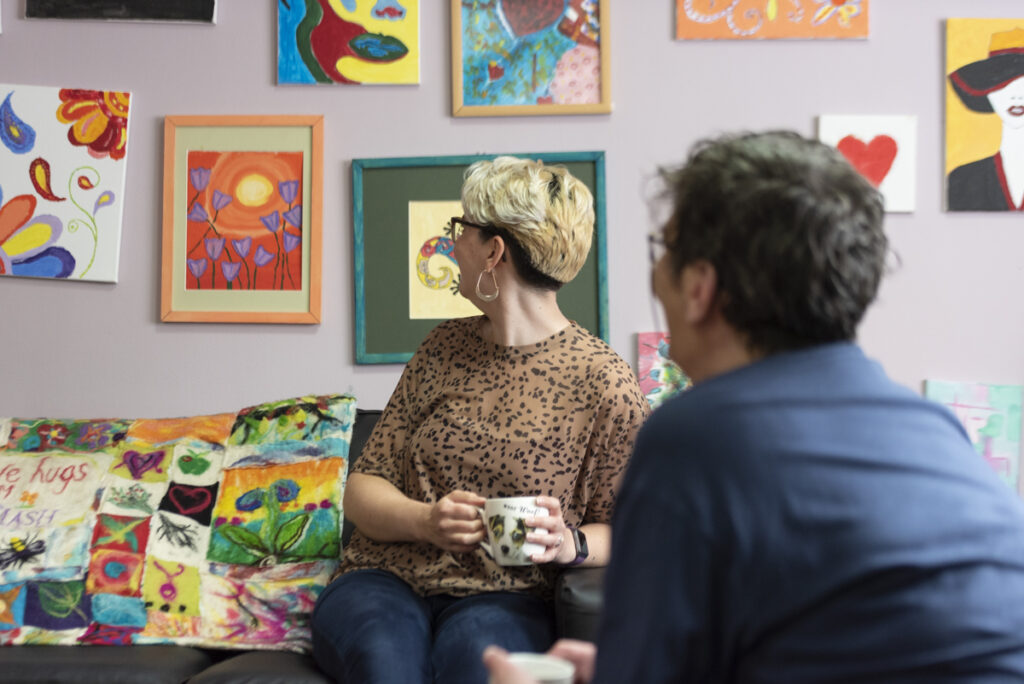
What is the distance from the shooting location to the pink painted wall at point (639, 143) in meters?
2.39

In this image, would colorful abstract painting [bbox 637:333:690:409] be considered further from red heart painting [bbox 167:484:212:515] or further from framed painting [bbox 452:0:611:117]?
red heart painting [bbox 167:484:212:515]

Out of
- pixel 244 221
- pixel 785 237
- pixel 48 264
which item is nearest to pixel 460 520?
pixel 785 237

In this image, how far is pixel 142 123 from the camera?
8.01ft

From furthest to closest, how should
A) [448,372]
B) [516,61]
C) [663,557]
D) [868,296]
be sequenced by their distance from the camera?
[516,61] < [448,372] < [868,296] < [663,557]

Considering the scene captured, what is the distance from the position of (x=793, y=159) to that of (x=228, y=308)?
192cm

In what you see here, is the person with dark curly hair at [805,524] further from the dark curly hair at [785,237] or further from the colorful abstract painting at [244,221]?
the colorful abstract painting at [244,221]

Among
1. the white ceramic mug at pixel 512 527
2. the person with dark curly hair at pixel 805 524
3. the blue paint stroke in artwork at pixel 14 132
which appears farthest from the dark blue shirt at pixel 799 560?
the blue paint stroke in artwork at pixel 14 132

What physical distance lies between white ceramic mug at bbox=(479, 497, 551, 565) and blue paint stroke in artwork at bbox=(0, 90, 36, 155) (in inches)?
72.6

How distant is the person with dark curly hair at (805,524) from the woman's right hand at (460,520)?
77cm

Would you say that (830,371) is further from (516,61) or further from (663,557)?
(516,61)

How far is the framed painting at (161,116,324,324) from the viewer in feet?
7.88

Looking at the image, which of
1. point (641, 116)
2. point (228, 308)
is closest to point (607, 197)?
point (641, 116)

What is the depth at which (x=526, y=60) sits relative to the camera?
2.38 metres

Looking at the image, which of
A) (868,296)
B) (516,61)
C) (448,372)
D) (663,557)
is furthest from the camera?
(516,61)
